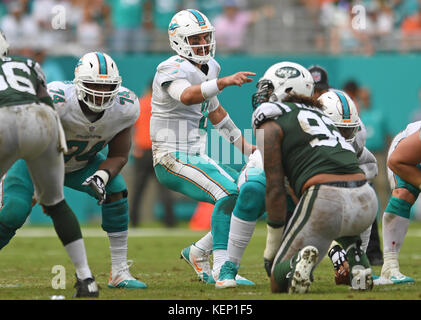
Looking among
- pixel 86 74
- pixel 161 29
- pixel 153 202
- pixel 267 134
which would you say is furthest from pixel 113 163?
pixel 161 29

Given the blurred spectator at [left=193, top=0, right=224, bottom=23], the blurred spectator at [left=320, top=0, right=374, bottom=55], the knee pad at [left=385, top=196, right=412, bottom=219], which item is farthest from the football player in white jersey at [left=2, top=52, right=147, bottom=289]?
the blurred spectator at [left=193, top=0, right=224, bottom=23]

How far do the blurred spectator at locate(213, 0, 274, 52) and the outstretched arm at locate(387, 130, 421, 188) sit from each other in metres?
8.57

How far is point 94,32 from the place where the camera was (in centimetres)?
1494

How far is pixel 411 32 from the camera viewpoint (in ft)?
49.8

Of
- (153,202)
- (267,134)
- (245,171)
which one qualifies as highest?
(267,134)

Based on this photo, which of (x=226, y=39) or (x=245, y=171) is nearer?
(x=245, y=171)

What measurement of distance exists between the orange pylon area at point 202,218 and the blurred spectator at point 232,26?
112 inches

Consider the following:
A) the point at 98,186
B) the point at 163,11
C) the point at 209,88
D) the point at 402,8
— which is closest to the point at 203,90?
the point at 209,88

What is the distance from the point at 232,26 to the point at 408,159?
9150mm

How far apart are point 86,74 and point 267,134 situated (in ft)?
4.40

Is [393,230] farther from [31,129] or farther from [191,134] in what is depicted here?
[31,129]

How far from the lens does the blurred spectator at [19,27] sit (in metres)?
14.8
